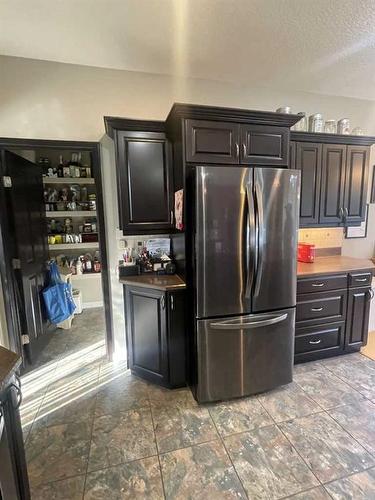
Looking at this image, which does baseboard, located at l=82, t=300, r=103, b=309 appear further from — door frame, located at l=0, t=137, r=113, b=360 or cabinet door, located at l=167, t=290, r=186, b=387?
cabinet door, located at l=167, t=290, r=186, b=387

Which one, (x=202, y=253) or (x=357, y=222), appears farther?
(x=357, y=222)

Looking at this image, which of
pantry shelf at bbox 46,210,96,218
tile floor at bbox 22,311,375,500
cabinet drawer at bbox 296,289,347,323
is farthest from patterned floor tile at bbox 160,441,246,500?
pantry shelf at bbox 46,210,96,218

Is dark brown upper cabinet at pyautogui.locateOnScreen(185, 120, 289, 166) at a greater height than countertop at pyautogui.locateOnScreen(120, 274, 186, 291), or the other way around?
dark brown upper cabinet at pyautogui.locateOnScreen(185, 120, 289, 166)

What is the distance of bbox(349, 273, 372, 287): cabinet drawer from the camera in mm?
2609

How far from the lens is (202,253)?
74.9 inches

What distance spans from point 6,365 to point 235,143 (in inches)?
77.3

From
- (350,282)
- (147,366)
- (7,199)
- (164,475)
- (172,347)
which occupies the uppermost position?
(7,199)

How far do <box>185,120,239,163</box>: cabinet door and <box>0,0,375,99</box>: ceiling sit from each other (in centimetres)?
65

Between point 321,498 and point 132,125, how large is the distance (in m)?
2.75

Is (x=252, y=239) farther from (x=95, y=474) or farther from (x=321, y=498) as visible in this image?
(x=95, y=474)

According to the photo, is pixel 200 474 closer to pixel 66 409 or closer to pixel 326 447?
pixel 326 447

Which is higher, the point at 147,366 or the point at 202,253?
the point at 202,253

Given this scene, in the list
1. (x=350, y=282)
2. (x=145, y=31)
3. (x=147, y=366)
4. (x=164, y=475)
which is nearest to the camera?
(x=164, y=475)

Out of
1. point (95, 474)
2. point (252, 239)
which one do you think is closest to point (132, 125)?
point (252, 239)
